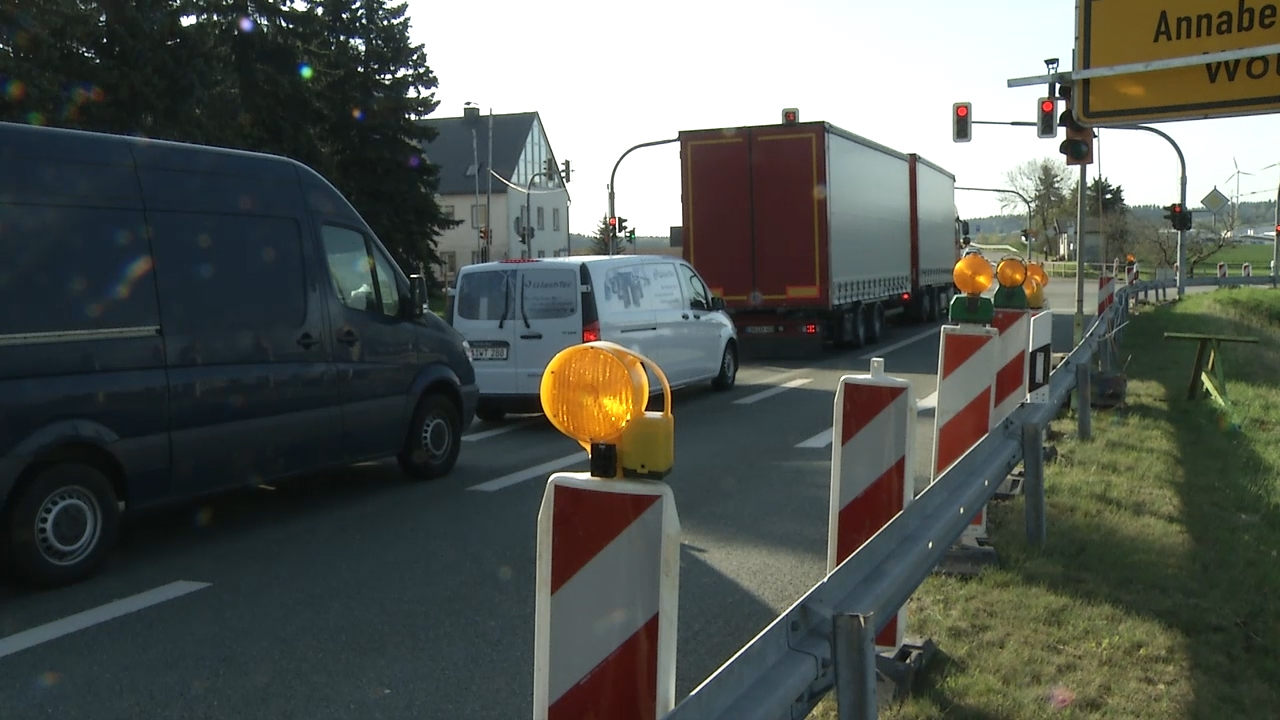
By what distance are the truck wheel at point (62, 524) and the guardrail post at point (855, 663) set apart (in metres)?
5.01

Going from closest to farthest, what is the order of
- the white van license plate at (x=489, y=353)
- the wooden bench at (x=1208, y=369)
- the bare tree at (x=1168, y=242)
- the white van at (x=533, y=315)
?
the wooden bench at (x=1208, y=369), the white van at (x=533, y=315), the white van license plate at (x=489, y=353), the bare tree at (x=1168, y=242)

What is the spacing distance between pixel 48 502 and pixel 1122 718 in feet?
17.5

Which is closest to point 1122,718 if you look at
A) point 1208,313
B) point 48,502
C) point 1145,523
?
point 1145,523

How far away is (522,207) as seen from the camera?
8206 centimetres

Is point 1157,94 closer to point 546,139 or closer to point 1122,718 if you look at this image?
point 1122,718

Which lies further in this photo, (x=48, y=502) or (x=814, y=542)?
(x=814, y=542)

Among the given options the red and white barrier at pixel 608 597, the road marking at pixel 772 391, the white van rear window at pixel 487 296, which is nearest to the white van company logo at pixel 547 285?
the white van rear window at pixel 487 296

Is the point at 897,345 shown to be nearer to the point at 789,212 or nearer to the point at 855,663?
the point at 789,212

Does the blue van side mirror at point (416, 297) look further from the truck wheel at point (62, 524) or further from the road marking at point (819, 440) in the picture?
the road marking at point (819, 440)

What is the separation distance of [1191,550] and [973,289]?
1.75 m

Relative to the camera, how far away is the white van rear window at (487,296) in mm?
13062

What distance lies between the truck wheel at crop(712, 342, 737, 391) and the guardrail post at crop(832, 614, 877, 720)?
13194mm

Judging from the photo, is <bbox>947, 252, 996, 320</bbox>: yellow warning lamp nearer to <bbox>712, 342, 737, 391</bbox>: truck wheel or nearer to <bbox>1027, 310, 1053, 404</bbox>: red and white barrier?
<bbox>1027, 310, 1053, 404</bbox>: red and white barrier

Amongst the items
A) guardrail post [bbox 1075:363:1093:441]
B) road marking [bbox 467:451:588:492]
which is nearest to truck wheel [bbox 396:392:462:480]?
road marking [bbox 467:451:588:492]
